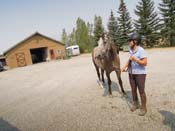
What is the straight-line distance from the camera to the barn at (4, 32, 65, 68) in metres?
27.2

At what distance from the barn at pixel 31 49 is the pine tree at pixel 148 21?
15573 mm

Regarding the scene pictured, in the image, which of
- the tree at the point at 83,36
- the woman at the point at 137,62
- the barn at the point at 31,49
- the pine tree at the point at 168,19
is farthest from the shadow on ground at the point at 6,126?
the tree at the point at 83,36

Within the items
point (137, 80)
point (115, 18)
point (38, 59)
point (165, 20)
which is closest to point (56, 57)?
point (38, 59)

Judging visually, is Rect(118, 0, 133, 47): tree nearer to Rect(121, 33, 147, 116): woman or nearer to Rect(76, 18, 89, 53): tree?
Rect(76, 18, 89, 53): tree

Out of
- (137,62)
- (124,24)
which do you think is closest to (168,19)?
(124,24)

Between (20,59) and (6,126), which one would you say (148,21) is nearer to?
(20,59)

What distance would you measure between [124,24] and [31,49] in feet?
60.9

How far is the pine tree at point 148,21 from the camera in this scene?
29.5 meters

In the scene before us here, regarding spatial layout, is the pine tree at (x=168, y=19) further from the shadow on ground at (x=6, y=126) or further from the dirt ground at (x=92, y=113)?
the shadow on ground at (x=6, y=126)

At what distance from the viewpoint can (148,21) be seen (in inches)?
1172

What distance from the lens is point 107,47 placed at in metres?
4.74

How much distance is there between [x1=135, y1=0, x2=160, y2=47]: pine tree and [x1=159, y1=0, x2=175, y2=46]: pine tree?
1290mm

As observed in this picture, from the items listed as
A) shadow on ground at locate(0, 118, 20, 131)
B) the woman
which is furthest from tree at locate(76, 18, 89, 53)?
the woman

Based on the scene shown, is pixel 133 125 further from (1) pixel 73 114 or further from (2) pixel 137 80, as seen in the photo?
(1) pixel 73 114
